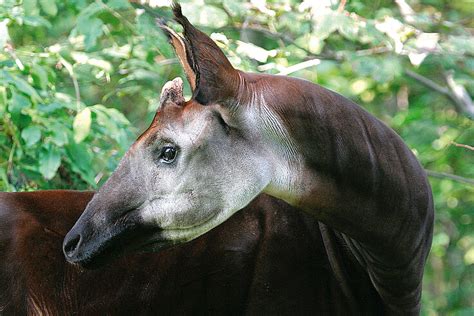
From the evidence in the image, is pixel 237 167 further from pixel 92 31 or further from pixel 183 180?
pixel 92 31

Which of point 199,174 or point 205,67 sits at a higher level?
point 205,67

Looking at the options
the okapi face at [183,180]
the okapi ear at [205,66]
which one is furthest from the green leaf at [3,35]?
the okapi ear at [205,66]

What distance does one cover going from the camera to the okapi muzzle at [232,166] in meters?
3.26

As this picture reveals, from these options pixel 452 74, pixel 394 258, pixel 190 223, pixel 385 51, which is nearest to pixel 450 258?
pixel 452 74

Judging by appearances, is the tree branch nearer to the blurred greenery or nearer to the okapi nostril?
the blurred greenery

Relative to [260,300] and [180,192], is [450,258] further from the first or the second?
[180,192]

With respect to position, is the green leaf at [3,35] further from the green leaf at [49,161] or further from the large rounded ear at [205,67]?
the large rounded ear at [205,67]

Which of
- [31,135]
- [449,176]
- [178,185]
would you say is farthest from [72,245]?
[449,176]

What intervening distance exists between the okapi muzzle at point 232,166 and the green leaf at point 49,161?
1472 mm

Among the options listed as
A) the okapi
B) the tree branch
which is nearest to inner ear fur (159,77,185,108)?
the okapi

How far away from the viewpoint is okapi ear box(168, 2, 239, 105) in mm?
3072

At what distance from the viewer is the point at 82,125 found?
4.64 meters

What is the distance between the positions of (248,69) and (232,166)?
69.3 inches

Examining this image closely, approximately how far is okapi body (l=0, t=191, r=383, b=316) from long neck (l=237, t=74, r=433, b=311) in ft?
0.87
